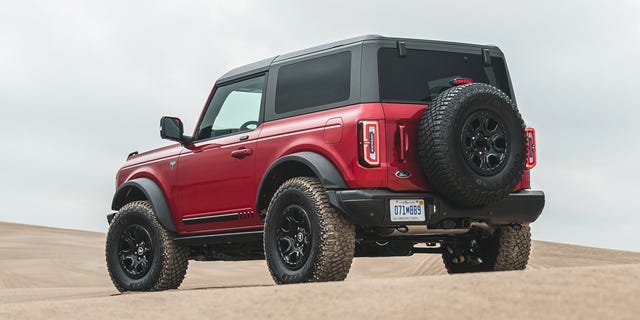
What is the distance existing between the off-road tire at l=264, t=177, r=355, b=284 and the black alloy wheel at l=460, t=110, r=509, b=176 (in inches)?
39.9

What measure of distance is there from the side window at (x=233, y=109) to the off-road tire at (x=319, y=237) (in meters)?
1.21

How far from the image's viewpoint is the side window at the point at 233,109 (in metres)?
8.75

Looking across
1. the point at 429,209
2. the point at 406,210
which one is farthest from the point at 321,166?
the point at 429,209

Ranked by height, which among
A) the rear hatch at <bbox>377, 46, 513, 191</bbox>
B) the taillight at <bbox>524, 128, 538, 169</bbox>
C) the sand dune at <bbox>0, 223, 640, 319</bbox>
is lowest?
the sand dune at <bbox>0, 223, 640, 319</bbox>

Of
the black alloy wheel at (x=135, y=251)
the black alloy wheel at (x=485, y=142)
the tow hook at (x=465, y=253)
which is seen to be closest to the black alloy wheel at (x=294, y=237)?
the black alloy wheel at (x=485, y=142)

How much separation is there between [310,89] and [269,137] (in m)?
0.51

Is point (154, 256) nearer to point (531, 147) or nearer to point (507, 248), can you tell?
point (507, 248)

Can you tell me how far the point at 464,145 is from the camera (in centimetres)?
716

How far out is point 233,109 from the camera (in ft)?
29.9

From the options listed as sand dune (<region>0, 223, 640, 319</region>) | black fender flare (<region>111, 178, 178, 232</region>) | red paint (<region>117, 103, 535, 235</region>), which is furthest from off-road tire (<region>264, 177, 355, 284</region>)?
black fender flare (<region>111, 178, 178, 232</region>)

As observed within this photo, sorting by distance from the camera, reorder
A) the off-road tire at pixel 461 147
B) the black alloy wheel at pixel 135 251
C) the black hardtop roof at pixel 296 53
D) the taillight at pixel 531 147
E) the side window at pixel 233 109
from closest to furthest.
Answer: the off-road tire at pixel 461 147 < the black hardtop roof at pixel 296 53 < the taillight at pixel 531 147 < the side window at pixel 233 109 < the black alloy wheel at pixel 135 251

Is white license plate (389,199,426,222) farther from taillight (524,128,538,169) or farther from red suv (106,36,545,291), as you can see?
taillight (524,128,538,169)

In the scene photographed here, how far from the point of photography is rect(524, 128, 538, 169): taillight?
8195 millimetres

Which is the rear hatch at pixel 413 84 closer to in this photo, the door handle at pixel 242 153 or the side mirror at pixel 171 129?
the door handle at pixel 242 153
